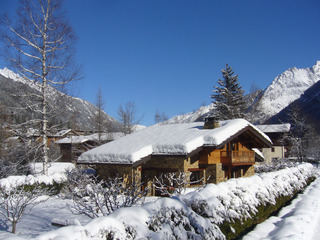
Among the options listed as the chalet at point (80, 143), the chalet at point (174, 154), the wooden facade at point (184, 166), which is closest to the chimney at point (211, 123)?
the chalet at point (174, 154)

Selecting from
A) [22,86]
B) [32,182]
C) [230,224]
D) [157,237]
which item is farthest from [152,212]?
[22,86]

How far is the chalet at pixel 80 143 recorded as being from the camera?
32947mm

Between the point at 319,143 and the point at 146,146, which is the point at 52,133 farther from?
the point at 319,143

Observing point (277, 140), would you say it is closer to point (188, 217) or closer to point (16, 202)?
point (16, 202)

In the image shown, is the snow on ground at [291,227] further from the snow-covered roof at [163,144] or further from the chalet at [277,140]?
the chalet at [277,140]

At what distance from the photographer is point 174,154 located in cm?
1520

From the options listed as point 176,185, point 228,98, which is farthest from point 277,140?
point 176,185

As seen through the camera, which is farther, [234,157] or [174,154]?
[234,157]

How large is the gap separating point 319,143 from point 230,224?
1949 inches

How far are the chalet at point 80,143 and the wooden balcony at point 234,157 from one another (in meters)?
16.9

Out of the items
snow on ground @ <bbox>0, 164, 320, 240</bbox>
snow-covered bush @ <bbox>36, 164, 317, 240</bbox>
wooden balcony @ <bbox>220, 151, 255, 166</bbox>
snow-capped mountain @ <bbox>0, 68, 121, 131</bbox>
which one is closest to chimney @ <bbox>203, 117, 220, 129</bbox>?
wooden balcony @ <bbox>220, 151, 255, 166</bbox>

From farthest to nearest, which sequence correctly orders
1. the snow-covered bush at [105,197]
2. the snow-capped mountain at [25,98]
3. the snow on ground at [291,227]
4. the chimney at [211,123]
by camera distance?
the chimney at [211,123] < the snow-capped mountain at [25,98] < the snow-covered bush at [105,197] < the snow on ground at [291,227]

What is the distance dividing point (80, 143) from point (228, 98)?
2317 centimetres

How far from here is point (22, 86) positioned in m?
15.0
